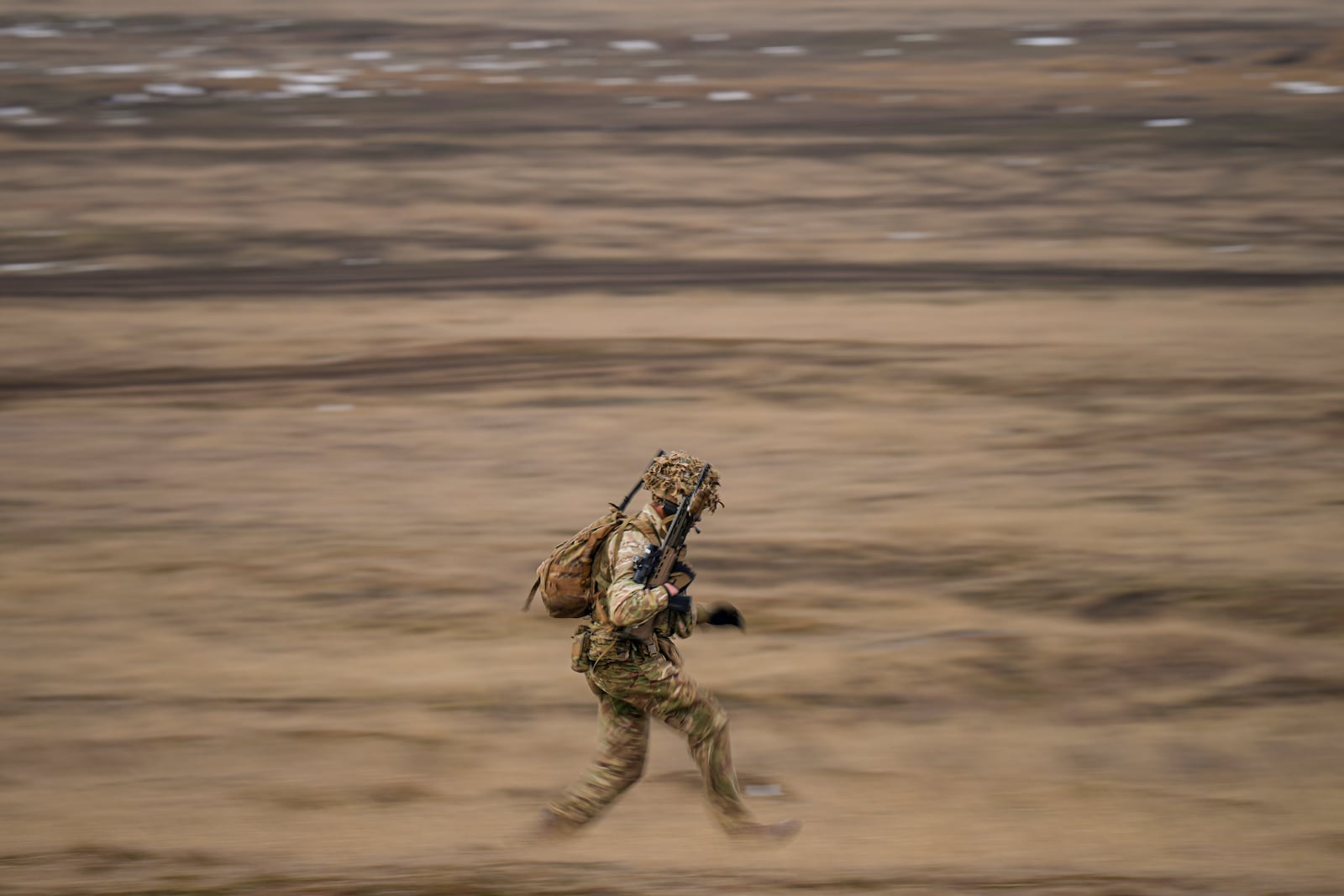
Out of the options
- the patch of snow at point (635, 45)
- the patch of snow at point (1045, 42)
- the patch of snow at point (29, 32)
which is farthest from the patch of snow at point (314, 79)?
the patch of snow at point (1045, 42)

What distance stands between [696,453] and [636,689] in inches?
248

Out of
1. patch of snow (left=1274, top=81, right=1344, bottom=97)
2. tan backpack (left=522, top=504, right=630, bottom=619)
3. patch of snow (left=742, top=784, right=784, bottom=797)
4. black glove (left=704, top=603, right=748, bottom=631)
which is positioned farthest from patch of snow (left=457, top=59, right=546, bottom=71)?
black glove (left=704, top=603, right=748, bottom=631)

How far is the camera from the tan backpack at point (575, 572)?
573cm

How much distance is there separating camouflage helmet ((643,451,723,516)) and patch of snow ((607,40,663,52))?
22.4 meters

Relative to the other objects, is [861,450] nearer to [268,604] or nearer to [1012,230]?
[268,604]

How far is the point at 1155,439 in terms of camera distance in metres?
12.0

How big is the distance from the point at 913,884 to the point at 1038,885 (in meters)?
0.48

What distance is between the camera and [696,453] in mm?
12086

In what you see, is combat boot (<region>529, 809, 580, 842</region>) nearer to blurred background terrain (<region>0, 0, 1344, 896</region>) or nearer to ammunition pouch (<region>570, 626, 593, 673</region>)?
blurred background terrain (<region>0, 0, 1344, 896</region>)

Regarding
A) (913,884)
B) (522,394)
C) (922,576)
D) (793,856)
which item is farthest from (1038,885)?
(522,394)

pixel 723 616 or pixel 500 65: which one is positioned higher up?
pixel 500 65

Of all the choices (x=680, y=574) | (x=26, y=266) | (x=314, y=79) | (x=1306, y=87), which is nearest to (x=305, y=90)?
(x=314, y=79)

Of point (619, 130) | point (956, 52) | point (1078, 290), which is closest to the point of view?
point (1078, 290)

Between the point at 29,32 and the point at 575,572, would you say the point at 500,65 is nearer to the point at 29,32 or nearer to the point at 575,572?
the point at 29,32
